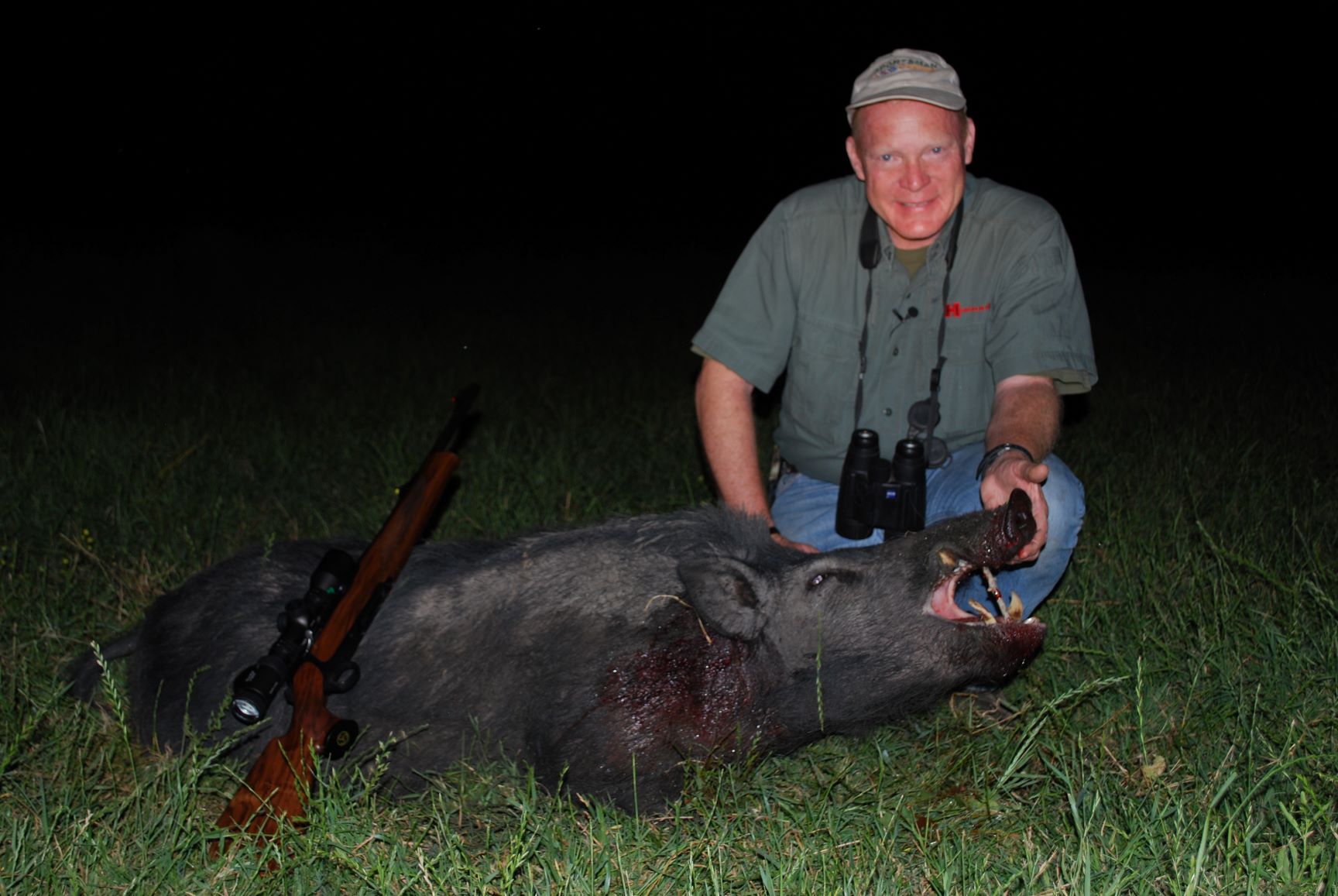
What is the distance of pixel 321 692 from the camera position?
3123mm

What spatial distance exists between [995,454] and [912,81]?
1260mm

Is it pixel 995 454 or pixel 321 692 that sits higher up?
pixel 995 454

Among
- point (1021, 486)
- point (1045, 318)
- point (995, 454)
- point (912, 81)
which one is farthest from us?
point (1045, 318)

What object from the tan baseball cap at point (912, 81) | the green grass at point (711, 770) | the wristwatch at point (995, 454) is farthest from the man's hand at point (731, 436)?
the tan baseball cap at point (912, 81)

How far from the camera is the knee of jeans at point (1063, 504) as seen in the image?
3.75 metres

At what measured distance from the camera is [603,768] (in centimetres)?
314

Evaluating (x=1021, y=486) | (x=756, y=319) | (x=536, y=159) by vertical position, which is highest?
(x=756, y=319)

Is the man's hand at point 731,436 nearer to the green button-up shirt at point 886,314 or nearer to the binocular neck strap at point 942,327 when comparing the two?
the green button-up shirt at point 886,314

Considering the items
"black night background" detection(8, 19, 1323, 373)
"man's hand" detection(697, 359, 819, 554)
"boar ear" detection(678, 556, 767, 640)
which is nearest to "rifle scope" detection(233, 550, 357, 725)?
"boar ear" detection(678, 556, 767, 640)

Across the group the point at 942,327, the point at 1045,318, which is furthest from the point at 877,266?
the point at 1045,318

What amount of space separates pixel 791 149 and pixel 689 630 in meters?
24.8

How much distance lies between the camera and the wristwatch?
3.56 meters

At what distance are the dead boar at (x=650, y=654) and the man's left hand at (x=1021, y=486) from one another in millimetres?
212

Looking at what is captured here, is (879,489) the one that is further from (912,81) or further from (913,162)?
(912,81)
